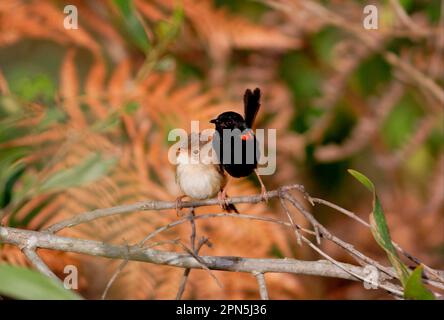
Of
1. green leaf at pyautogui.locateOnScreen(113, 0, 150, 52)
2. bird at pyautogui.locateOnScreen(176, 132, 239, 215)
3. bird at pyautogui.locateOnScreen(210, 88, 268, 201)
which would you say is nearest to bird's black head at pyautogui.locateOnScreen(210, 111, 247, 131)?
bird at pyautogui.locateOnScreen(210, 88, 268, 201)

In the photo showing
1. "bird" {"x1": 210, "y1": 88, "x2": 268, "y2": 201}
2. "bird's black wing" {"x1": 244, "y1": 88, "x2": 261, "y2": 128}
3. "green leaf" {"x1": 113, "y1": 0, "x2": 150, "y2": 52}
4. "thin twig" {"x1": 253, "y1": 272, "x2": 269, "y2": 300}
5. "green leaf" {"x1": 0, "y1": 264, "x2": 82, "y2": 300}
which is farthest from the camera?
"green leaf" {"x1": 113, "y1": 0, "x2": 150, "y2": 52}

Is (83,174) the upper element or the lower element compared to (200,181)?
lower

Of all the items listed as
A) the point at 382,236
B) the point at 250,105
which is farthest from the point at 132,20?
the point at 382,236

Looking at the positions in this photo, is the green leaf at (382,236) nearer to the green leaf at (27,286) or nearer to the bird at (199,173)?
the green leaf at (27,286)

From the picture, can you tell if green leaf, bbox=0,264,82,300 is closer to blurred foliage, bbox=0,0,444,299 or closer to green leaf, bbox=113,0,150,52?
green leaf, bbox=113,0,150,52

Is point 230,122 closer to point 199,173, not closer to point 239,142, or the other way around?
point 239,142

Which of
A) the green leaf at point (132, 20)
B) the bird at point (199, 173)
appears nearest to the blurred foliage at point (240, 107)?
the green leaf at point (132, 20)

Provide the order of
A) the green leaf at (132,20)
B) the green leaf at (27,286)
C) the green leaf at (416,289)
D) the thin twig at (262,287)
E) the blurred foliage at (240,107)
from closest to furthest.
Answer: the green leaf at (27,286) < the green leaf at (416,289) < the thin twig at (262,287) < the green leaf at (132,20) < the blurred foliage at (240,107)
